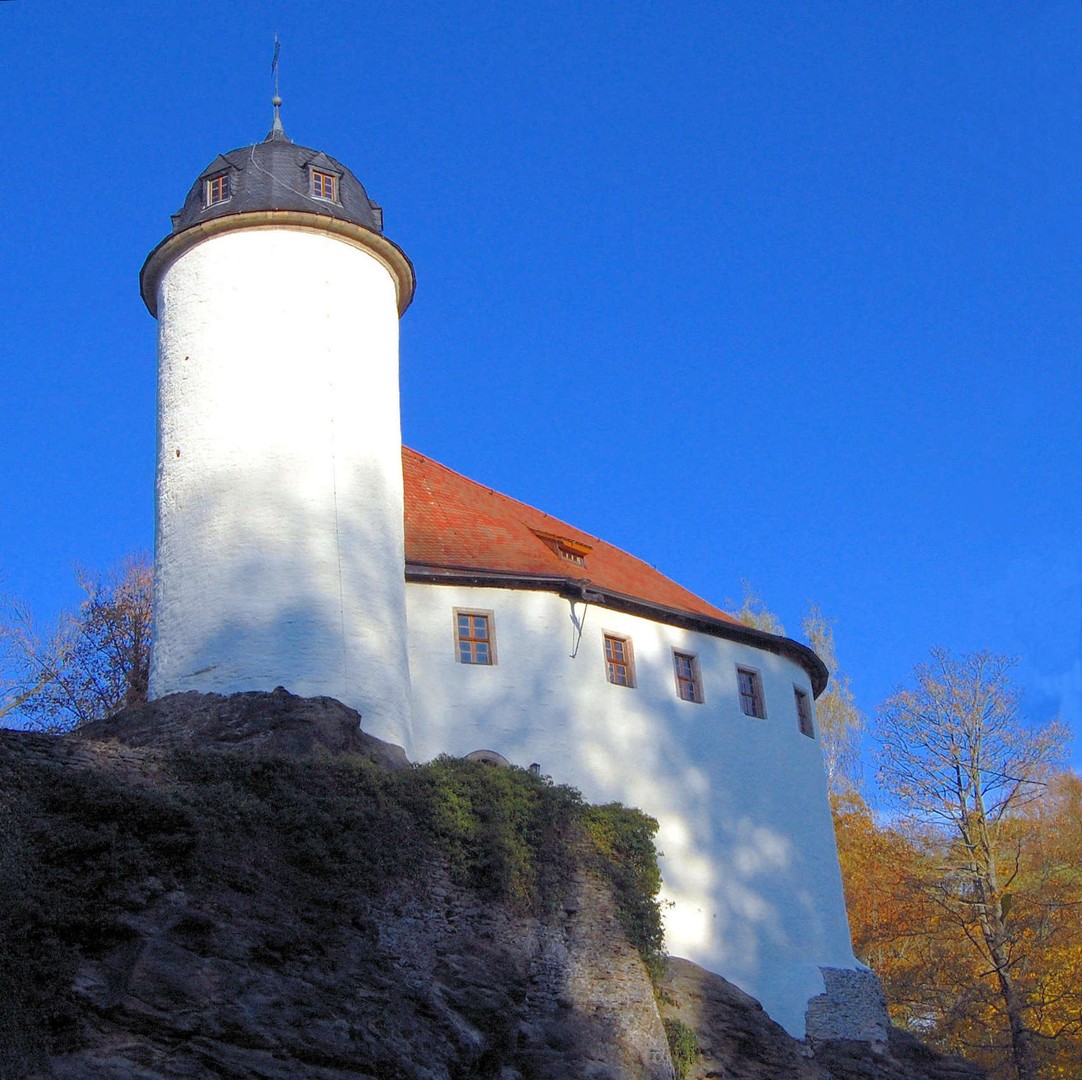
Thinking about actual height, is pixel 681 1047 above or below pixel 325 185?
below

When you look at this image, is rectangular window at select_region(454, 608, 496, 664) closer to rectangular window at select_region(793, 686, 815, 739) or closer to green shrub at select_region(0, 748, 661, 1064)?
green shrub at select_region(0, 748, 661, 1064)

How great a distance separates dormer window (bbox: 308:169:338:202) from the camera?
23297 millimetres

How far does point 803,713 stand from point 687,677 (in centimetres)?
325

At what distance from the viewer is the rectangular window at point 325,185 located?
23.3 meters

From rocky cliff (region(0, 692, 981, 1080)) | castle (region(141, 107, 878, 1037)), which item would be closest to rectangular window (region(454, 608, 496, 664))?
castle (region(141, 107, 878, 1037))

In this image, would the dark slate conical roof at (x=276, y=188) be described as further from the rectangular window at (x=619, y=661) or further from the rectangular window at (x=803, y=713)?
the rectangular window at (x=803, y=713)

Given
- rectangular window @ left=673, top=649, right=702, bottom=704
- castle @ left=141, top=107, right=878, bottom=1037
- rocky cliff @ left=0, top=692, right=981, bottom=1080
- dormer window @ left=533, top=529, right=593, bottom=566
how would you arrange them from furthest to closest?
1. dormer window @ left=533, top=529, right=593, bottom=566
2. rectangular window @ left=673, top=649, right=702, bottom=704
3. castle @ left=141, top=107, right=878, bottom=1037
4. rocky cliff @ left=0, top=692, right=981, bottom=1080

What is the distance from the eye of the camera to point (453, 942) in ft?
54.0

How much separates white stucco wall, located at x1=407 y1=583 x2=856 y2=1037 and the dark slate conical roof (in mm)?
6295

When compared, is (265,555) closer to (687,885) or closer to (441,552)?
(441,552)

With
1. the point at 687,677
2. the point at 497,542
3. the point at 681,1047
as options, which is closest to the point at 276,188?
the point at 497,542

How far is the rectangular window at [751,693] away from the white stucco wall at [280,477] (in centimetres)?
718

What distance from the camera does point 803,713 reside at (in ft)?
88.6

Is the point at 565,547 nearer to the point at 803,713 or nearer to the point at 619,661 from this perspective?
the point at 619,661
